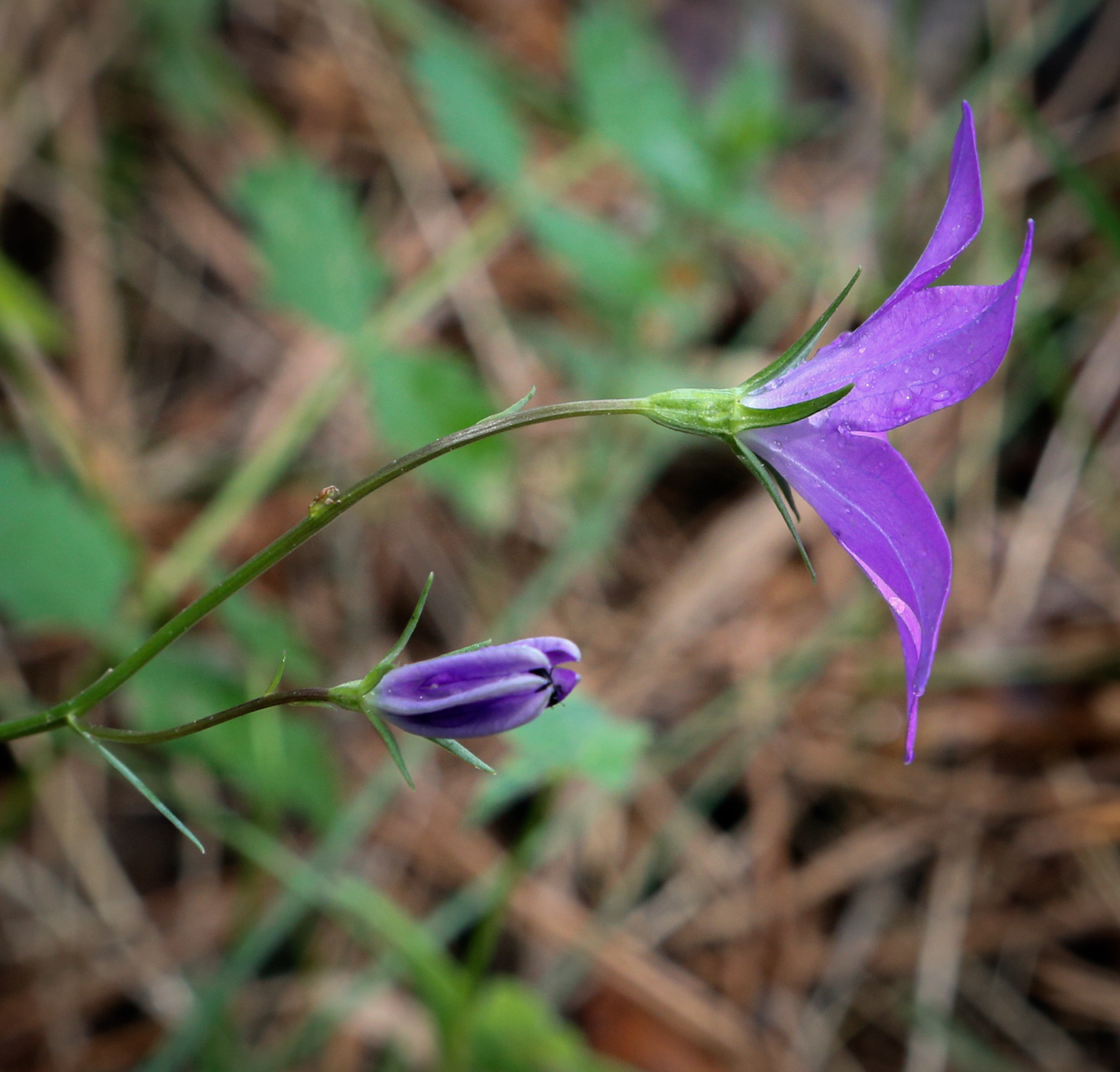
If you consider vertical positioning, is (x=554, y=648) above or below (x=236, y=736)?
below

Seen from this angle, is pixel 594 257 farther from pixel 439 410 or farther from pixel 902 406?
pixel 902 406

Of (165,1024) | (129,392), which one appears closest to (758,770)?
(165,1024)

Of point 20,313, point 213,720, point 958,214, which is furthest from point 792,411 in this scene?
point 20,313

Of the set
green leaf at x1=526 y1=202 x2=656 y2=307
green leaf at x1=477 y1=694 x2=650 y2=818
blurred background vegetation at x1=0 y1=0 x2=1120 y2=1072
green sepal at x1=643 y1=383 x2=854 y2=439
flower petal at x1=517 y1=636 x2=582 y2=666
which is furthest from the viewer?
green leaf at x1=526 y1=202 x2=656 y2=307

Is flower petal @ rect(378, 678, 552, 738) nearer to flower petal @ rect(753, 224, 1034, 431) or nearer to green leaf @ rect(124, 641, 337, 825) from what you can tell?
flower petal @ rect(753, 224, 1034, 431)

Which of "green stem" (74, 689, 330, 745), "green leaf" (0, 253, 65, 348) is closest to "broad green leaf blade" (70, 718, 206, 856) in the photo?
"green stem" (74, 689, 330, 745)

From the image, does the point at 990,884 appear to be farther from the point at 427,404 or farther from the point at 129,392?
the point at 129,392

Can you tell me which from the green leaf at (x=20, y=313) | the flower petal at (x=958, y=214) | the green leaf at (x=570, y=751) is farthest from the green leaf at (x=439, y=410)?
the flower petal at (x=958, y=214)
